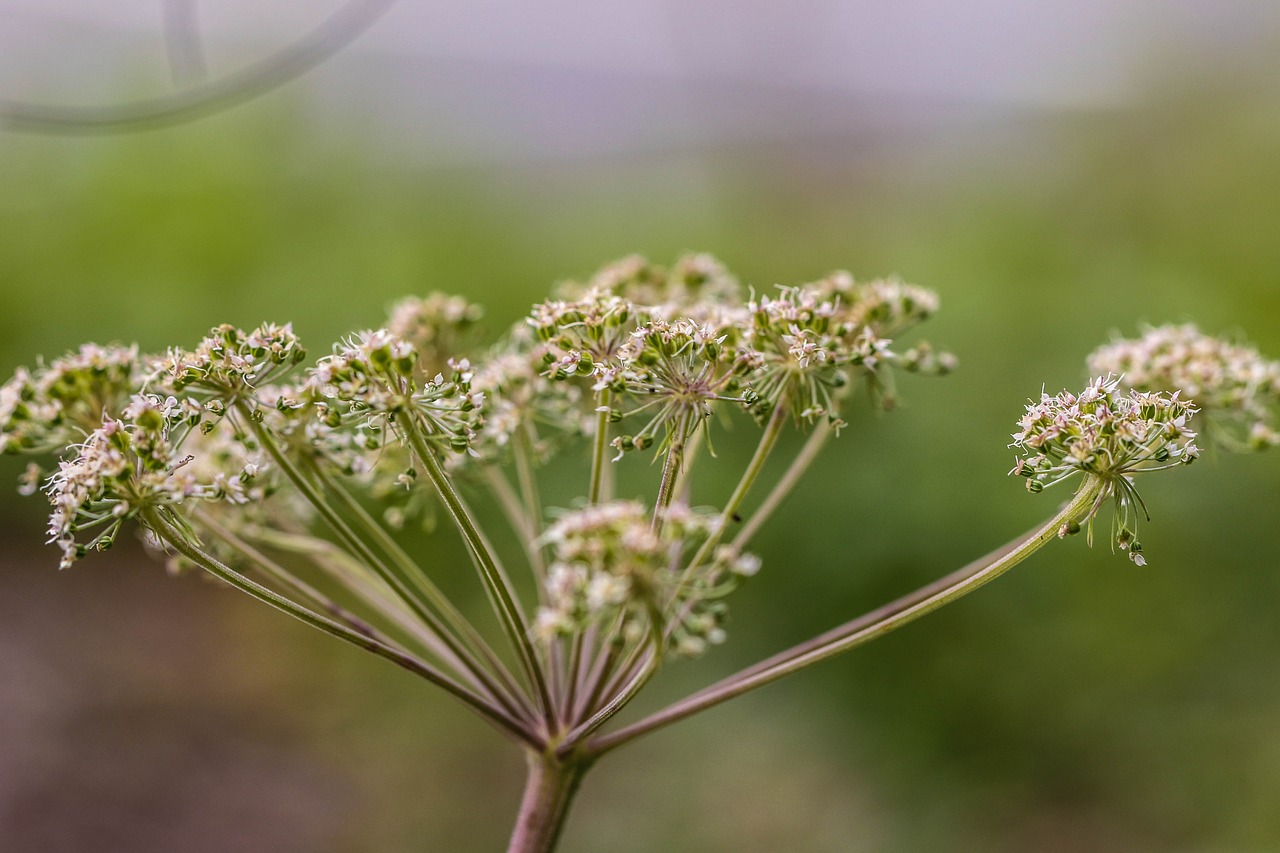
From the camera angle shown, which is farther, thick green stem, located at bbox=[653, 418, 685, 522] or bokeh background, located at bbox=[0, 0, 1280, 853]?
bokeh background, located at bbox=[0, 0, 1280, 853]

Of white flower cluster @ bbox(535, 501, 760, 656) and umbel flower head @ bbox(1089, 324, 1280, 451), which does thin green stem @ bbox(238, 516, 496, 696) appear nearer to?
white flower cluster @ bbox(535, 501, 760, 656)

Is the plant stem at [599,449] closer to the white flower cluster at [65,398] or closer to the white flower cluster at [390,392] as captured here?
the white flower cluster at [390,392]

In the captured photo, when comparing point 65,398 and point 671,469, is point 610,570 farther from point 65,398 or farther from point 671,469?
point 65,398

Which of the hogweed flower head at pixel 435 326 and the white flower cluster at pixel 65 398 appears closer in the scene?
the white flower cluster at pixel 65 398

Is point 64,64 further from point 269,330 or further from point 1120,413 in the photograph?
point 1120,413

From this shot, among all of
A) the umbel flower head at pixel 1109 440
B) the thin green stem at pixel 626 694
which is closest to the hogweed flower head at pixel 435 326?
the thin green stem at pixel 626 694

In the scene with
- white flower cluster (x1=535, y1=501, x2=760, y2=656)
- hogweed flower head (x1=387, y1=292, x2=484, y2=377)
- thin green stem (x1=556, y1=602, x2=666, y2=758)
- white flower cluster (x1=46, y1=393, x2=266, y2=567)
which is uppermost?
hogweed flower head (x1=387, y1=292, x2=484, y2=377)

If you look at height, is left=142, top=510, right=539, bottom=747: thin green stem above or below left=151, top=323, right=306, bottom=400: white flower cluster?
below

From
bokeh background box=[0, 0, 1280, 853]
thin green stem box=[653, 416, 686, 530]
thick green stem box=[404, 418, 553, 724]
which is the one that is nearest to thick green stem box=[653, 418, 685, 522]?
thin green stem box=[653, 416, 686, 530]
